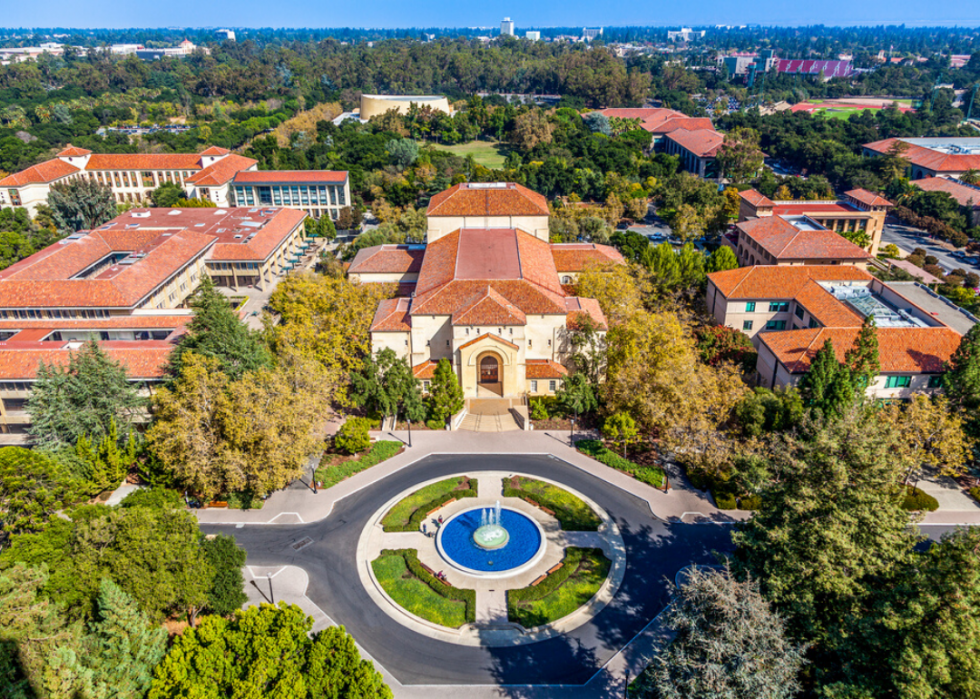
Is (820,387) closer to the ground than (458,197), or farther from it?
closer to the ground

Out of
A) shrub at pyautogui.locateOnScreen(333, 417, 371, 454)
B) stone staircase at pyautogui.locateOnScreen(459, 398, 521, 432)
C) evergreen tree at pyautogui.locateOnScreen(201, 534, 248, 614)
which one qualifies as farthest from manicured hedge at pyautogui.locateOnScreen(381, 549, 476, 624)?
stone staircase at pyautogui.locateOnScreen(459, 398, 521, 432)

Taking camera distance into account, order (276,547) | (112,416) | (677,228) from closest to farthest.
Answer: (276,547)
(112,416)
(677,228)

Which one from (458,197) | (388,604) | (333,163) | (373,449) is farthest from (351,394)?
(333,163)

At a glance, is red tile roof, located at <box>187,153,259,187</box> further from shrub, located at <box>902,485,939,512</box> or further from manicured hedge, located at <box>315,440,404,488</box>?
shrub, located at <box>902,485,939,512</box>

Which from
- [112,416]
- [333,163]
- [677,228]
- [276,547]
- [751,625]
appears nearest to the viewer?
[751,625]

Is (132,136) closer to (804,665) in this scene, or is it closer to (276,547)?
(276,547)

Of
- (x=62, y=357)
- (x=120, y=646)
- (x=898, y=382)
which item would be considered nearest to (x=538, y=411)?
(x=898, y=382)

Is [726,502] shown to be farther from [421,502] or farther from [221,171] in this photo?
[221,171]

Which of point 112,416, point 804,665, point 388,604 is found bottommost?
point 388,604
